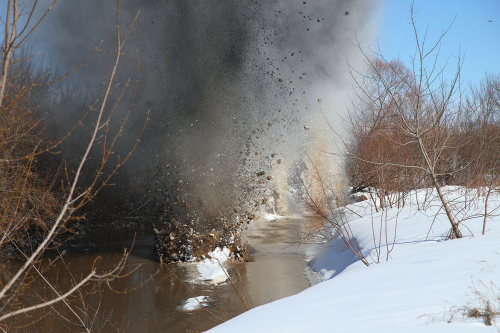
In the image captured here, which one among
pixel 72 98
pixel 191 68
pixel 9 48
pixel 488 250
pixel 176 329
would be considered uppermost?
pixel 72 98

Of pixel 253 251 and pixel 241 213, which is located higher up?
pixel 241 213

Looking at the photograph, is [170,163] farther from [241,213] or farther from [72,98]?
[72,98]

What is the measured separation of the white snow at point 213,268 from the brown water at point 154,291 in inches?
9.9

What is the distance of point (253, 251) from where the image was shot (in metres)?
12.9

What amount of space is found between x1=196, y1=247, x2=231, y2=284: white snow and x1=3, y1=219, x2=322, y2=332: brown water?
0.83ft

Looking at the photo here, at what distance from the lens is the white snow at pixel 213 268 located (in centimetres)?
971

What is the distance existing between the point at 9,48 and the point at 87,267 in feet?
32.9

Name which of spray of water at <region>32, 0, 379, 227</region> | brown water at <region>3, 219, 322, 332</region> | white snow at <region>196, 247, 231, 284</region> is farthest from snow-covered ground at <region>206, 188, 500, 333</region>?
spray of water at <region>32, 0, 379, 227</region>

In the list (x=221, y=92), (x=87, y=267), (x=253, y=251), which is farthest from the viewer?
(x=221, y=92)

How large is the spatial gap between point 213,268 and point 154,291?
2.39 meters

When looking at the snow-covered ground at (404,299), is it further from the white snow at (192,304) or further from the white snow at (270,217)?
the white snow at (270,217)

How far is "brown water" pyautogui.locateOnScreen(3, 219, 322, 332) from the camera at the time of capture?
6461 mm

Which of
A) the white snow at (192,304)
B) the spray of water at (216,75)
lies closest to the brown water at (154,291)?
the white snow at (192,304)

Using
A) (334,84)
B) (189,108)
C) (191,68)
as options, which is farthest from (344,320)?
(334,84)
